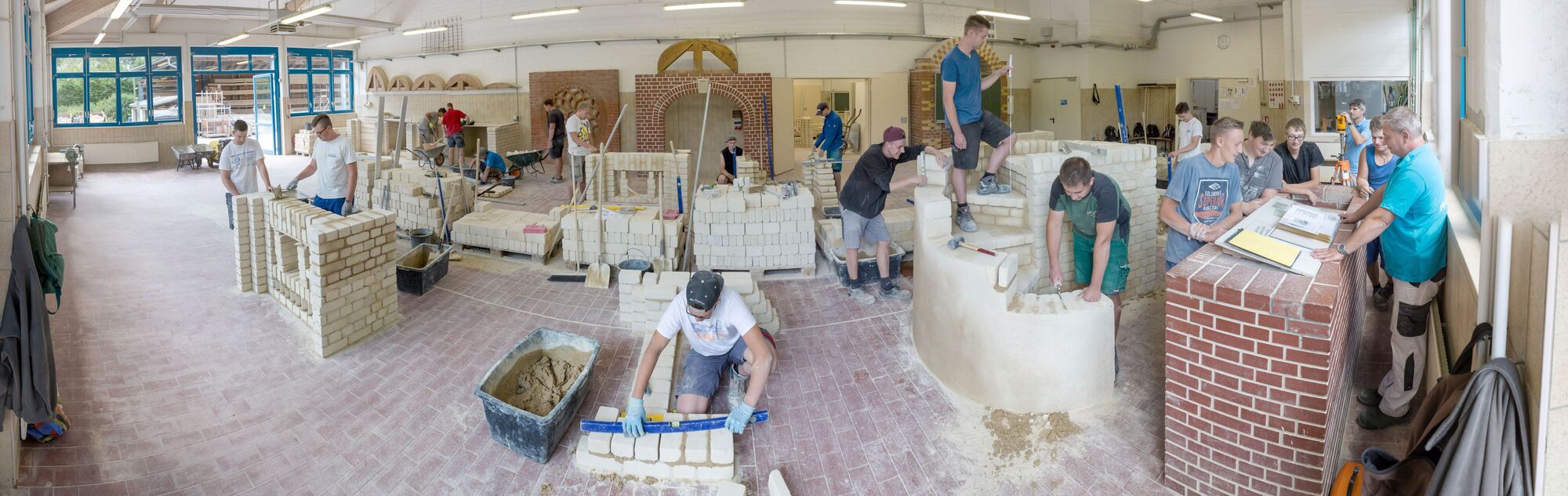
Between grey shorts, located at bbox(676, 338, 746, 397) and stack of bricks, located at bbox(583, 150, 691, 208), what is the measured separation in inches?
238

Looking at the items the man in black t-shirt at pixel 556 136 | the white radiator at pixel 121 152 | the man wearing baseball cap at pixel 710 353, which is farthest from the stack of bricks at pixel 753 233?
the white radiator at pixel 121 152

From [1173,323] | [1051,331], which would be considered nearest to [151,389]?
[1051,331]

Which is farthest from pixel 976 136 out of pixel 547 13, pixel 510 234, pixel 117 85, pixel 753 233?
pixel 117 85

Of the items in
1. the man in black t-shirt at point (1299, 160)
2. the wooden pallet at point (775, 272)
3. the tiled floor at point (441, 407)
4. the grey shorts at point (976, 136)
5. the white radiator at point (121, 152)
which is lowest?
the tiled floor at point (441, 407)

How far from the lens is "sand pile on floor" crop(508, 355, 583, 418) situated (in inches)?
207

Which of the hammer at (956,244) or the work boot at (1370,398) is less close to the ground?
the hammer at (956,244)

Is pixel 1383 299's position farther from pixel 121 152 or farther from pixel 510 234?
pixel 121 152

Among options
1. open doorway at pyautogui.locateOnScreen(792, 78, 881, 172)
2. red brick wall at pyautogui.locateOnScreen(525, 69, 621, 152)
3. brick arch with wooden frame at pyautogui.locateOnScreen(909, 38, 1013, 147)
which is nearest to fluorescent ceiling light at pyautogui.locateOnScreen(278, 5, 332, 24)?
red brick wall at pyautogui.locateOnScreen(525, 69, 621, 152)

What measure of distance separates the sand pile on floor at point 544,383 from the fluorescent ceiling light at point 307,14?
11.2 meters

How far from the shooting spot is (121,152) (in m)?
17.9

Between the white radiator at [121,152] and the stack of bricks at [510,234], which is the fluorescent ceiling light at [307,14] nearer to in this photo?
the white radiator at [121,152]

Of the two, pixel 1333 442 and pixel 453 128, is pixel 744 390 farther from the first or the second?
pixel 453 128

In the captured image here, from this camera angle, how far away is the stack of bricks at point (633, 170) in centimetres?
1127

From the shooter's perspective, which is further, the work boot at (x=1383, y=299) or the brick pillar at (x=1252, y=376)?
the work boot at (x=1383, y=299)
